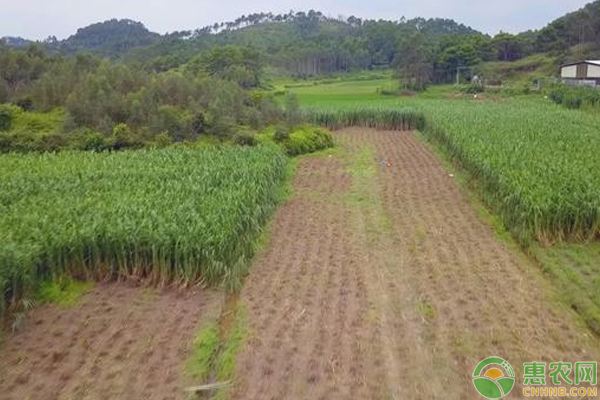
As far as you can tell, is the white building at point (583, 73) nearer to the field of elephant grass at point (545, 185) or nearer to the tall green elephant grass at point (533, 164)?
the tall green elephant grass at point (533, 164)

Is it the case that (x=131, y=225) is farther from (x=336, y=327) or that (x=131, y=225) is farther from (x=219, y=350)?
(x=336, y=327)

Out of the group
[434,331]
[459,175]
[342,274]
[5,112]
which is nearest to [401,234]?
[342,274]

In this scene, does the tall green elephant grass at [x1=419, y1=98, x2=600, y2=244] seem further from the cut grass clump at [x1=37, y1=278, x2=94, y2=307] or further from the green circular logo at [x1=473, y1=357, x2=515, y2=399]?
the cut grass clump at [x1=37, y1=278, x2=94, y2=307]

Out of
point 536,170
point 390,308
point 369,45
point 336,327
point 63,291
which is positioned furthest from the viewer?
point 369,45

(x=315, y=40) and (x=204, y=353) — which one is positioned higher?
(x=315, y=40)

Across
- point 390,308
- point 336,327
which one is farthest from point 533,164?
point 336,327

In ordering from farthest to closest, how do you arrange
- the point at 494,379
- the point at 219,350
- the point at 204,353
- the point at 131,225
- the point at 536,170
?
the point at 536,170
the point at 131,225
the point at 219,350
the point at 204,353
the point at 494,379

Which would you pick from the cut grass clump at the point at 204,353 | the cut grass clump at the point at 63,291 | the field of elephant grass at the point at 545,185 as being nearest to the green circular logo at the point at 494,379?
the field of elephant grass at the point at 545,185

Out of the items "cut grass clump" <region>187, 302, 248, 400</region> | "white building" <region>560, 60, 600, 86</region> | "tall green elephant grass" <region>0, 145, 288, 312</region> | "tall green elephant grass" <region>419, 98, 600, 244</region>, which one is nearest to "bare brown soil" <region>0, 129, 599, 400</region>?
"cut grass clump" <region>187, 302, 248, 400</region>
